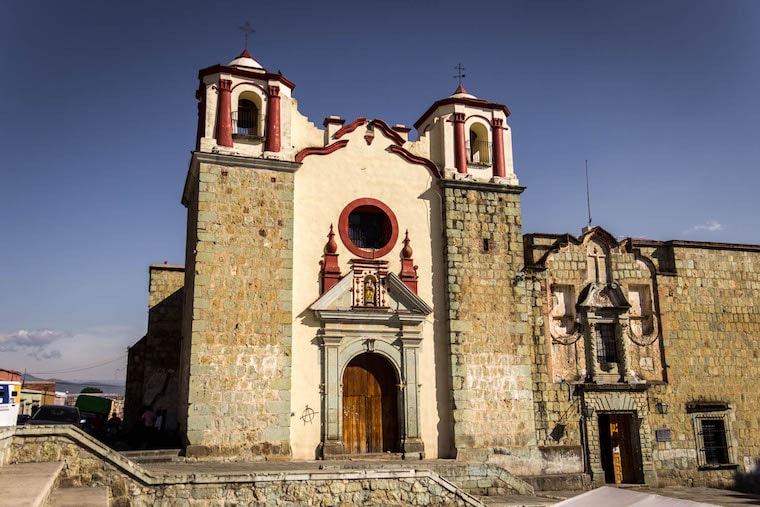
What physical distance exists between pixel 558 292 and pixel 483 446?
17.0 feet

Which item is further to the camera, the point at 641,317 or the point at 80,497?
the point at 641,317

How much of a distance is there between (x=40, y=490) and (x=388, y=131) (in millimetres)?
12465

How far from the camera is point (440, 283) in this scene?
17.6 metres

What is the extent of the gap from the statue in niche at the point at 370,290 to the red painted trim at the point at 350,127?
395cm

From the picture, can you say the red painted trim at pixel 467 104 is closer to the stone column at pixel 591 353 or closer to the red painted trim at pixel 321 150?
the red painted trim at pixel 321 150

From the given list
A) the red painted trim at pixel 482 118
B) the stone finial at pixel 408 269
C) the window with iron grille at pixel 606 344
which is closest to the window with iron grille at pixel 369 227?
the stone finial at pixel 408 269

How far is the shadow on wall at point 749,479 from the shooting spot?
62.7 feet

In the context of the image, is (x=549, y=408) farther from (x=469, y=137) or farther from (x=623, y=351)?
(x=469, y=137)

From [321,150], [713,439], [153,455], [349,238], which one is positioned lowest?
[713,439]

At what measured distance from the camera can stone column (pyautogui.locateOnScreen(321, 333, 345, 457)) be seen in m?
15.6

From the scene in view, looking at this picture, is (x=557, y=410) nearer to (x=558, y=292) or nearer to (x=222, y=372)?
(x=558, y=292)

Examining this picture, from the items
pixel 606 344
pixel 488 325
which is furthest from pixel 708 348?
pixel 488 325

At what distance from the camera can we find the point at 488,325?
1748cm

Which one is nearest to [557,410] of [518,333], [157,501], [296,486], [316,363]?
[518,333]
